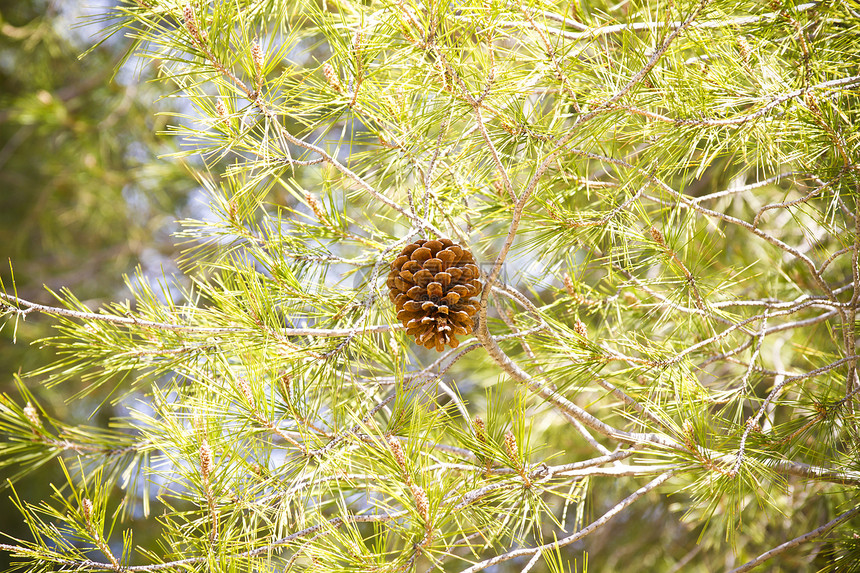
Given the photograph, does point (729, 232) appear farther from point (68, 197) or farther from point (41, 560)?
point (68, 197)

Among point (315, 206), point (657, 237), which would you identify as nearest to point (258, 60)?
point (315, 206)

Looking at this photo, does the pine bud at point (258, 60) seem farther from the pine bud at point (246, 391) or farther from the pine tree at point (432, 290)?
the pine bud at point (246, 391)

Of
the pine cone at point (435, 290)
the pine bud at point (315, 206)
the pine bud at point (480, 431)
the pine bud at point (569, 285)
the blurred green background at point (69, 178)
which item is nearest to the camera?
the pine cone at point (435, 290)

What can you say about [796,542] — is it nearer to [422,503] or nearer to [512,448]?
[512,448]

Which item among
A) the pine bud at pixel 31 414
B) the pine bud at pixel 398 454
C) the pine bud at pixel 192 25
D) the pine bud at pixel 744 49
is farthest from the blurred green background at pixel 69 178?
the pine bud at pixel 744 49

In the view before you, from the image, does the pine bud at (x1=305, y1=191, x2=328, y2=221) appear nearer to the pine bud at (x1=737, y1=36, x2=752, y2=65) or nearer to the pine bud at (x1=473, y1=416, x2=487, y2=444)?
the pine bud at (x1=473, y1=416, x2=487, y2=444)

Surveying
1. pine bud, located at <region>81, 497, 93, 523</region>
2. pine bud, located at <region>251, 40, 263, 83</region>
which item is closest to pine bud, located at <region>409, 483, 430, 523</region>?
pine bud, located at <region>81, 497, 93, 523</region>
